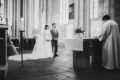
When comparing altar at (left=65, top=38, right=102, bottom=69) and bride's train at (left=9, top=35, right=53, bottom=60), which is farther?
bride's train at (left=9, top=35, right=53, bottom=60)

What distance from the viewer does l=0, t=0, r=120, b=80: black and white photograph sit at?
4.86 m

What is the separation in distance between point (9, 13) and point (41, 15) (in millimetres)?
4750

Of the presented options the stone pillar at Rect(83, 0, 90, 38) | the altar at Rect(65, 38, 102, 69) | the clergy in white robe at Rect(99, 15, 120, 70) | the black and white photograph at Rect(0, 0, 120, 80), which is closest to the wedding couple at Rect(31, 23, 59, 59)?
the black and white photograph at Rect(0, 0, 120, 80)

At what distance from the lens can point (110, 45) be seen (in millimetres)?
5676

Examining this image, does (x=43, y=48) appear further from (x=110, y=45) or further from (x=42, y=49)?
(x=110, y=45)

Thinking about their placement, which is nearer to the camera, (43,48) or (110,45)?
(110,45)

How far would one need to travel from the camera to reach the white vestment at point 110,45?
5.65m

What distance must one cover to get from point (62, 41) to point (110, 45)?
8.56m

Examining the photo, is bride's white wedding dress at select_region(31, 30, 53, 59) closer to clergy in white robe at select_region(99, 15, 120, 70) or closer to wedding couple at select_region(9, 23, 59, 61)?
wedding couple at select_region(9, 23, 59, 61)

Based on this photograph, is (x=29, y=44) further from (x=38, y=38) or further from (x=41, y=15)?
(x=38, y=38)

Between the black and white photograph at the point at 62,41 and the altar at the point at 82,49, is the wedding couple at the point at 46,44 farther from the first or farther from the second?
the altar at the point at 82,49

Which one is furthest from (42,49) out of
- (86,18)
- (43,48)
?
(86,18)

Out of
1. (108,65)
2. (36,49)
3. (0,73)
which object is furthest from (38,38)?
(0,73)

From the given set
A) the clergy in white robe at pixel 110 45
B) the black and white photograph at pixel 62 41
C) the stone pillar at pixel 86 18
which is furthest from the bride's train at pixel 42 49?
the clergy in white robe at pixel 110 45
